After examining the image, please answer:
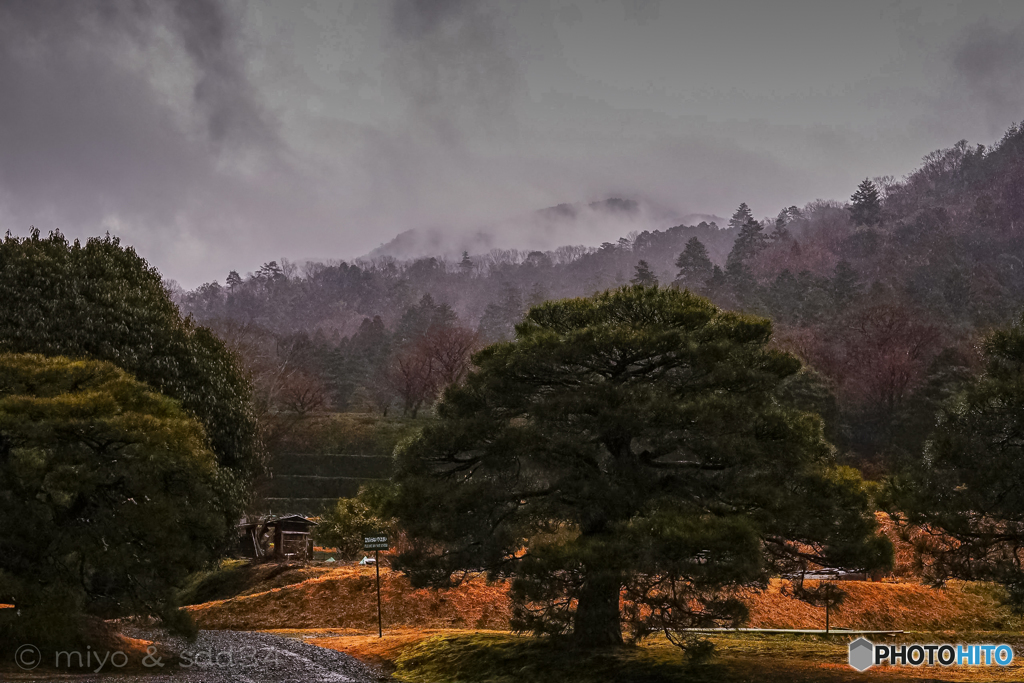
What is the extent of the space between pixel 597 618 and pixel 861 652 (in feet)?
17.8

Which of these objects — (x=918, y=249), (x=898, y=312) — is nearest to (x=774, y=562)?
(x=898, y=312)

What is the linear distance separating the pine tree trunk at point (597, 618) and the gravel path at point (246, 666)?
4734 millimetres

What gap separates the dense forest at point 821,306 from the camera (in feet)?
198

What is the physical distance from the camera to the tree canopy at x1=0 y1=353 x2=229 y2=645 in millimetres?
14461

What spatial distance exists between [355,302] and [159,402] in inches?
5324

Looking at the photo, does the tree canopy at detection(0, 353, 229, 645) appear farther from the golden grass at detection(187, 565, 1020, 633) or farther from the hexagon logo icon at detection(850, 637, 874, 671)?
the hexagon logo icon at detection(850, 637, 874, 671)

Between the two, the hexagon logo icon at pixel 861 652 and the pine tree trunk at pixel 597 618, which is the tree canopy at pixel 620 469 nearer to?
the pine tree trunk at pixel 597 618

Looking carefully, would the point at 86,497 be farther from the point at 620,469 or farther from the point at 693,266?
the point at 693,266

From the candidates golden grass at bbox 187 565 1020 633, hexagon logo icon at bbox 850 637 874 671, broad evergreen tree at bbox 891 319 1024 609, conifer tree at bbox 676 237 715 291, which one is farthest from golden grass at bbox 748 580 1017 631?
conifer tree at bbox 676 237 715 291

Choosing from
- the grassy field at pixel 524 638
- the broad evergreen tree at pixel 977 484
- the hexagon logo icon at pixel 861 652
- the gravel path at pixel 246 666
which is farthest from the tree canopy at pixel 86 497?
the broad evergreen tree at pixel 977 484

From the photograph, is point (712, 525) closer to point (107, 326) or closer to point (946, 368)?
point (107, 326)

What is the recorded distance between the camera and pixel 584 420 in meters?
15.5

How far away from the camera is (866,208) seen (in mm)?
110312

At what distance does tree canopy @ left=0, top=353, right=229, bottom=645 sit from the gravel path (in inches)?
48.3
